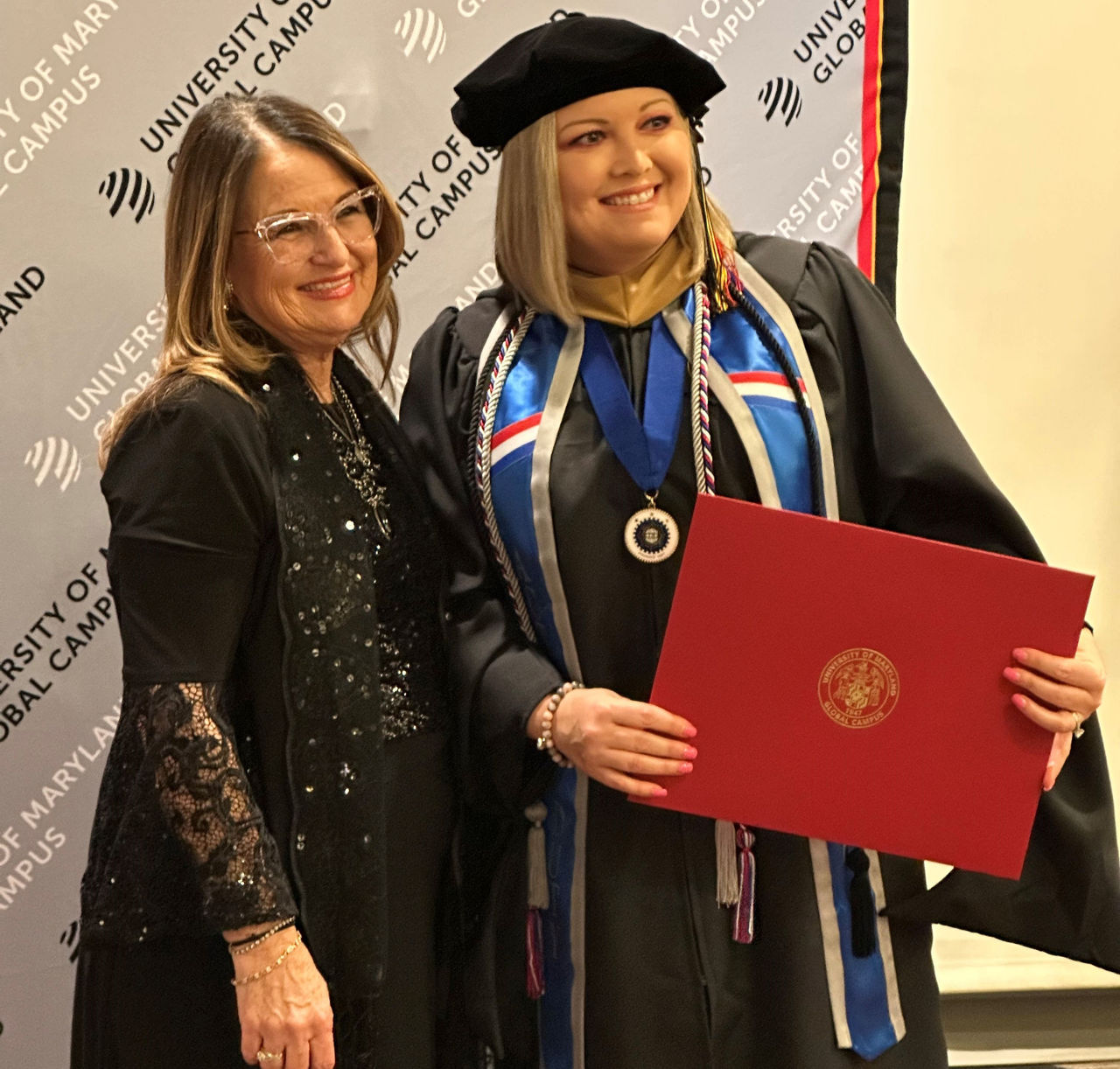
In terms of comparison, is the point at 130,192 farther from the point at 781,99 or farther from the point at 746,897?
the point at 746,897

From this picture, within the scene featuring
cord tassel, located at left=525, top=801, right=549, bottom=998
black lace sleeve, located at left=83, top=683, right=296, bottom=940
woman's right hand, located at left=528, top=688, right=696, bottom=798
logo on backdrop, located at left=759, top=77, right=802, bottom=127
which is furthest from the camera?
logo on backdrop, located at left=759, top=77, right=802, bottom=127

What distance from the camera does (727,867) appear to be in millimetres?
1678

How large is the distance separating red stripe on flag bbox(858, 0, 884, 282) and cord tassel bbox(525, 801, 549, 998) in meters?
1.38

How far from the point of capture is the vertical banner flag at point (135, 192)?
236 centimetres

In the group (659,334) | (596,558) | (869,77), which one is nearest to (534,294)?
(659,334)

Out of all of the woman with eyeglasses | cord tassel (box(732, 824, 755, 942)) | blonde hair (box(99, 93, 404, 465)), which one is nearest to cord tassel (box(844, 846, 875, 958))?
cord tassel (box(732, 824, 755, 942))

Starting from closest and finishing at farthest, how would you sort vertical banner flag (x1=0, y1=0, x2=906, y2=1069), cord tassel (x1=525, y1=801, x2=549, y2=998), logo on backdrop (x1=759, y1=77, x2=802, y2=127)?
cord tassel (x1=525, y1=801, x2=549, y2=998) → vertical banner flag (x1=0, y1=0, x2=906, y2=1069) → logo on backdrop (x1=759, y1=77, x2=802, y2=127)

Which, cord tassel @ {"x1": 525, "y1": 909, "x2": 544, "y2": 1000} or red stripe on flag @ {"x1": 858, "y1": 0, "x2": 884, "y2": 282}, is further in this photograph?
red stripe on flag @ {"x1": 858, "y1": 0, "x2": 884, "y2": 282}

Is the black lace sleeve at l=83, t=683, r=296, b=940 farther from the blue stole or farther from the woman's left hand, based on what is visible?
the woman's left hand

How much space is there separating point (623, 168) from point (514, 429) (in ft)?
1.24

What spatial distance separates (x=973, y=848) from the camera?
1.55 meters

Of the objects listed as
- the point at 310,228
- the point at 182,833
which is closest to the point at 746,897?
the point at 182,833

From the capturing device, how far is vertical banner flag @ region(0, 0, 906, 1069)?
236 cm

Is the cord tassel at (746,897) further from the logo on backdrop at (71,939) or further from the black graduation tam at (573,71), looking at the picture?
the logo on backdrop at (71,939)
